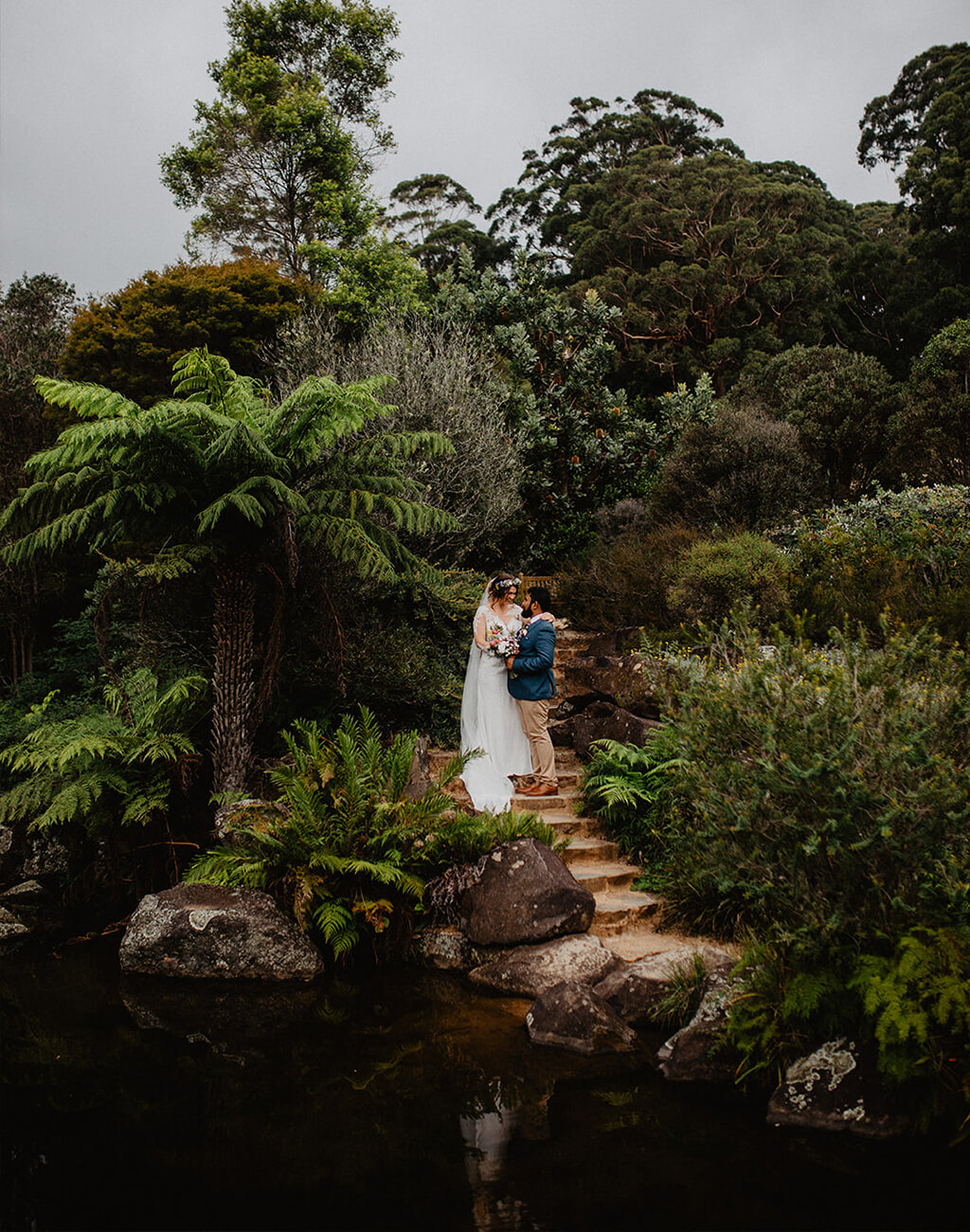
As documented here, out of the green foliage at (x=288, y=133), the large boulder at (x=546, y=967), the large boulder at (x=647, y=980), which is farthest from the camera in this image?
the green foliage at (x=288, y=133)

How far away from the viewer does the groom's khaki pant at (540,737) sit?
780cm

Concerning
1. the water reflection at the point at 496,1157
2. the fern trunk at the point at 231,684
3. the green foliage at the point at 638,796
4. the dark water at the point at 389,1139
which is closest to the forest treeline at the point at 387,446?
the fern trunk at the point at 231,684

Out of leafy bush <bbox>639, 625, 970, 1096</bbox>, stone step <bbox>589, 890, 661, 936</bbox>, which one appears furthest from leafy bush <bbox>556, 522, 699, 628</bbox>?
leafy bush <bbox>639, 625, 970, 1096</bbox>

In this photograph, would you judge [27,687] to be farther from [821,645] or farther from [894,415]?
[894,415]

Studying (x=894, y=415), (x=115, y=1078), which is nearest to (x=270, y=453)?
(x=115, y=1078)

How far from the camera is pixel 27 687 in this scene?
10.2 meters

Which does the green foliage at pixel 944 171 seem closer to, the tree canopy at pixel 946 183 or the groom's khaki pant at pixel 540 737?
the tree canopy at pixel 946 183

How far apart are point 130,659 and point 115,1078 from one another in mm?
5108

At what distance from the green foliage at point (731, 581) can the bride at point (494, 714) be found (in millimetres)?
2480

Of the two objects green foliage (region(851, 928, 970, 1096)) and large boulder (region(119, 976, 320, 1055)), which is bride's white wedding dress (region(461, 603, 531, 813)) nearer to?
large boulder (region(119, 976, 320, 1055))

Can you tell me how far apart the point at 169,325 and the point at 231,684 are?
7826mm

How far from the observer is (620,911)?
588 centimetres

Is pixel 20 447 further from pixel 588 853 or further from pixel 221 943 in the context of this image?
pixel 588 853

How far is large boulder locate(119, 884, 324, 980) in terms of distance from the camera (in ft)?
18.0
